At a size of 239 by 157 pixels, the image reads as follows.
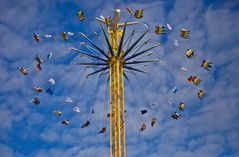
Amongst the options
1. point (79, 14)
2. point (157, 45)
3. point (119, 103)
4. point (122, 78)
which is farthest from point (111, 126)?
point (79, 14)

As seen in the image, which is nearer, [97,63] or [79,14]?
[97,63]

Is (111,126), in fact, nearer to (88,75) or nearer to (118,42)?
(88,75)

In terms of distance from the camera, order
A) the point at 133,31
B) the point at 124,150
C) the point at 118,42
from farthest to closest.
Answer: the point at 118,42, the point at 133,31, the point at 124,150

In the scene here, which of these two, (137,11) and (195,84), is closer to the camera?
(137,11)

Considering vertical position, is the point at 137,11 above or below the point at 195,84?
above

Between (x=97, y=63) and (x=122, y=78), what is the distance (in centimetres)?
256

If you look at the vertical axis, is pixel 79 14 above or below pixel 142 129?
above

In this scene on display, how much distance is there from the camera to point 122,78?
1430 inches

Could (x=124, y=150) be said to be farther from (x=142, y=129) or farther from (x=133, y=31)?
(x=133, y=31)

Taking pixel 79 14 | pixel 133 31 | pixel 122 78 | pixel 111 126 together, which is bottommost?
pixel 111 126

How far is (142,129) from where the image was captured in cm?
3844

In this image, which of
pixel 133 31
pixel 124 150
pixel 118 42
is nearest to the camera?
pixel 124 150

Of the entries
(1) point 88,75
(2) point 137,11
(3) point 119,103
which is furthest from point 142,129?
(2) point 137,11

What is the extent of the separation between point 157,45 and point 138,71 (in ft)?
9.00
